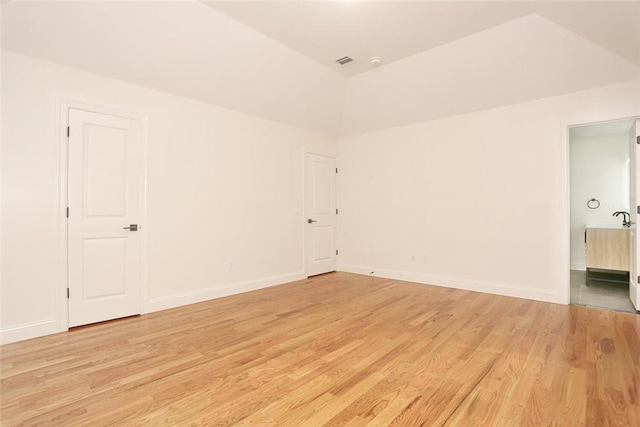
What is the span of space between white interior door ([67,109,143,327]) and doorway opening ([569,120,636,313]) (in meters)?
6.13

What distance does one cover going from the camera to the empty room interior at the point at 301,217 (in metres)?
2.11

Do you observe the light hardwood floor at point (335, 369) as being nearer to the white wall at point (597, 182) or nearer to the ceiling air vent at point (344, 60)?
the ceiling air vent at point (344, 60)

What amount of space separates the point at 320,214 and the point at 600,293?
4.31 metres

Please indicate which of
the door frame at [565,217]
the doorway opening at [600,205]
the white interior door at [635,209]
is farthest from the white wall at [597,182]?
the door frame at [565,217]

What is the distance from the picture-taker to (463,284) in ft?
15.5

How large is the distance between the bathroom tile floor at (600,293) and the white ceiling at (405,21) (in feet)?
9.03

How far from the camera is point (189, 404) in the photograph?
190cm

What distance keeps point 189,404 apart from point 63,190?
8.37 ft

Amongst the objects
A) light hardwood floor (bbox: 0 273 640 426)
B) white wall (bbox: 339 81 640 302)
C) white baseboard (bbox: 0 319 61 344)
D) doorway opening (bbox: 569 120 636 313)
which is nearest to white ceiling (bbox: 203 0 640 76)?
white wall (bbox: 339 81 640 302)

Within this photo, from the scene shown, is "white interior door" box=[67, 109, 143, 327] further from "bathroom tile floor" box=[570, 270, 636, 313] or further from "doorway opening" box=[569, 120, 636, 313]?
"doorway opening" box=[569, 120, 636, 313]

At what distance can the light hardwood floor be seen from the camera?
1.81 meters

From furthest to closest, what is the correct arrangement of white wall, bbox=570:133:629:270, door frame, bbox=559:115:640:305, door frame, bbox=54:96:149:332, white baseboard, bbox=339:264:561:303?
white wall, bbox=570:133:629:270
white baseboard, bbox=339:264:561:303
door frame, bbox=559:115:640:305
door frame, bbox=54:96:149:332

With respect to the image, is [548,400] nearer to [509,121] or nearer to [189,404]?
[189,404]

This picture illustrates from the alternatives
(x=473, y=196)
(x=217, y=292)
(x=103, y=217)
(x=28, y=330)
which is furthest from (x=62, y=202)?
(x=473, y=196)
